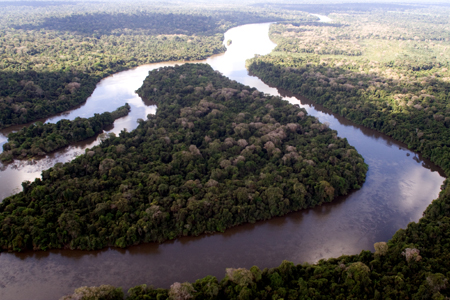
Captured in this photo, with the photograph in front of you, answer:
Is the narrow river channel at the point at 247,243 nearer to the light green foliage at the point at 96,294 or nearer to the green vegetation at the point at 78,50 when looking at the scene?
the light green foliage at the point at 96,294

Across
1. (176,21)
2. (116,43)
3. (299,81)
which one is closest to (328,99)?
(299,81)

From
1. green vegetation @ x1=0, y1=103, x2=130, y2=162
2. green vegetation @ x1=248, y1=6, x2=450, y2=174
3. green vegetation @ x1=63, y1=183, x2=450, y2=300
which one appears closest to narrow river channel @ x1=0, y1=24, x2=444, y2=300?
green vegetation @ x1=0, y1=103, x2=130, y2=162

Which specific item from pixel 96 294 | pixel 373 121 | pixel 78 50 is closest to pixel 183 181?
pixel 96 294

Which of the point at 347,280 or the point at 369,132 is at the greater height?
the point at 369,132

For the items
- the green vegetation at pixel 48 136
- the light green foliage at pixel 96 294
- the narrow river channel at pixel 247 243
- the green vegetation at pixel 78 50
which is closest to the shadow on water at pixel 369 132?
the narrow river channel at pixel 247 243

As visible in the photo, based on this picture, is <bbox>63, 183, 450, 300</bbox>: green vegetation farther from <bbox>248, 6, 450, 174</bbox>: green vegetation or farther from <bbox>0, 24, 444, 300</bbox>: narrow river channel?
<bbox>248, 6, 450, 174</bbox>: green vegetation

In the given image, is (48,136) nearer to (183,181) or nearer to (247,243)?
(183,181)
